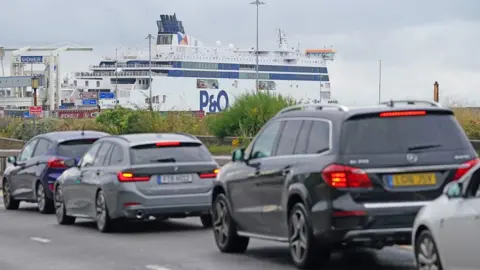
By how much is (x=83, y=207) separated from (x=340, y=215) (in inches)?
329

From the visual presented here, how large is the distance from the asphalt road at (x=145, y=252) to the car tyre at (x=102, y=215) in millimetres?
153

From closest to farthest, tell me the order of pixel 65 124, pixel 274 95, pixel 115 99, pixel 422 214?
pixel 422 214, pixel 274 95, pixel 65 124, pixel 115 99

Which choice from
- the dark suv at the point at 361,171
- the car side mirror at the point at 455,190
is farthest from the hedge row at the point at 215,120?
the car side mirror at the point at 455,190

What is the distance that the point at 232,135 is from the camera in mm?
48625

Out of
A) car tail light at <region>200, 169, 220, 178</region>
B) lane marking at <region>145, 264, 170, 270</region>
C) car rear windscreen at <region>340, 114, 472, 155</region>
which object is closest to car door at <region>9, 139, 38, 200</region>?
car tail light at <region>200, 169, 220, 178</region>

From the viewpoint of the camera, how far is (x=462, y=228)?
370 inches

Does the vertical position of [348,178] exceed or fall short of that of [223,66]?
it falls short

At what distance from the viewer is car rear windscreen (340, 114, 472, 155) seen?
11492 millimetres

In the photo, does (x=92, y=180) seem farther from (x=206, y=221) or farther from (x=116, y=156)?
(x=206, y=221)

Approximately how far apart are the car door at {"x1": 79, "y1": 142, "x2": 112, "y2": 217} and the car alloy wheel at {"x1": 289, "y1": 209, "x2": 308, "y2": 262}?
20.9ft

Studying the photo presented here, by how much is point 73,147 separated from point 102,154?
12.8 ft

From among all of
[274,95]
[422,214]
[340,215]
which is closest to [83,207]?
[340,215]

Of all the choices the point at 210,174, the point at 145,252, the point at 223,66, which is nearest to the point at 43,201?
the point at 210,174

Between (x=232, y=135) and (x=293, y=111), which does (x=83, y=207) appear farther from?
(x=232, y=135)
